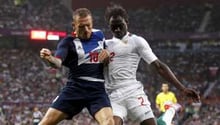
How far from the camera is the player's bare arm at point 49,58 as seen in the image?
18.1 feet

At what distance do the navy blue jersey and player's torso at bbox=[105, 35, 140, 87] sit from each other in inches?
15.3

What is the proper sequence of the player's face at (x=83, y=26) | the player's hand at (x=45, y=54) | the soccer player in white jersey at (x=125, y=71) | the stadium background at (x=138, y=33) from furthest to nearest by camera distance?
the stadium background at (x=138, y=33)
the soccer player in white jersey at (x=125, y=71)
the player's face at (x=83, y=26)
the player's hand at (x=45, y=54)

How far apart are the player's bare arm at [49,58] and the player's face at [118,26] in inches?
A: 34.4

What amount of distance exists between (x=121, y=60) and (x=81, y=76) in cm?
64

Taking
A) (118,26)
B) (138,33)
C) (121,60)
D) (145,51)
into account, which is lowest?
(138,33)

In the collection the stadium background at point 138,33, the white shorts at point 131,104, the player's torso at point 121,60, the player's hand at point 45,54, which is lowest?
the stadium background at point 138,33

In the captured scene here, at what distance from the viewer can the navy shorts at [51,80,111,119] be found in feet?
19.7

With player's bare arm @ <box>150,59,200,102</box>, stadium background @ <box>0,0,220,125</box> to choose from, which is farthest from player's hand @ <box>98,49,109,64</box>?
stadium background @ <box>0,0,220,125</box>

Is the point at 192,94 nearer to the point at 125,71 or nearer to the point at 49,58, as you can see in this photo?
the point at 125,71

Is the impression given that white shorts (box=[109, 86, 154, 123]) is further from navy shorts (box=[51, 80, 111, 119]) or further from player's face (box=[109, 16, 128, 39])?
player's face (box=[109, 16, 128, 39])

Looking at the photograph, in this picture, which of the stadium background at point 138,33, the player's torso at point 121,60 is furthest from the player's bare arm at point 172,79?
the stadium background at point 138,33

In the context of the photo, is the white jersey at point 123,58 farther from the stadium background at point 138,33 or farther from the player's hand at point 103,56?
the stadium background at point 138,33

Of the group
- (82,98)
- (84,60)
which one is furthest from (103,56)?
(82,98)

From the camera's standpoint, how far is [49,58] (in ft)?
18.3
